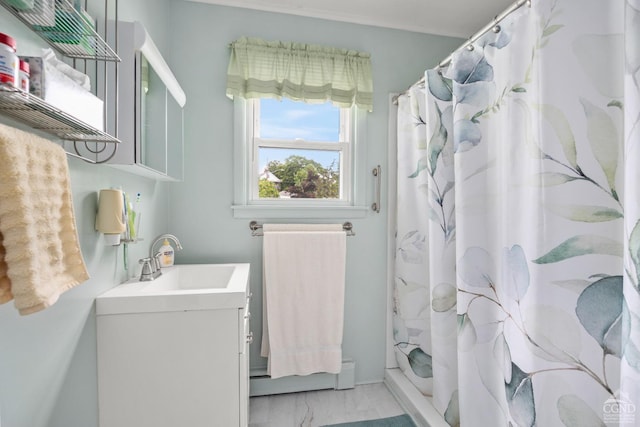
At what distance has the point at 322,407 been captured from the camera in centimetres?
181

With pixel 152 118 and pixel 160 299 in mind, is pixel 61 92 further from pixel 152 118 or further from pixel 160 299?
pixel 160 299

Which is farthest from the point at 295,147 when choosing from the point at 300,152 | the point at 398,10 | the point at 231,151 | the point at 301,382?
the point at 301,382

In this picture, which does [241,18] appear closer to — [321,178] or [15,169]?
[321,178]

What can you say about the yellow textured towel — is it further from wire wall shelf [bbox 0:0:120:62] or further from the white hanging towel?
the white hanging towel

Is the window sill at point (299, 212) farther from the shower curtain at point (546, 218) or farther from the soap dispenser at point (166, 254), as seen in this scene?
the shower curtain at point (546, 218)

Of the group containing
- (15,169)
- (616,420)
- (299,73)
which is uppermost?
(299,73)

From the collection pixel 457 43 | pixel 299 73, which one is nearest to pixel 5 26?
pixel 299 73

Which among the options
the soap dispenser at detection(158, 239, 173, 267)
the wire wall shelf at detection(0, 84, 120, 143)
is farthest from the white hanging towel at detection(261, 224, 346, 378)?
the wire wall shelf at detection(0, 84, 120, 143)

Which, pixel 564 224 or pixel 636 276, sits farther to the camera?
pixel 564 224

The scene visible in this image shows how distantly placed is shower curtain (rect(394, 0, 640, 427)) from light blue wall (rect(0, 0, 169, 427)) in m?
1.44

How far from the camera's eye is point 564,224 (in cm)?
95

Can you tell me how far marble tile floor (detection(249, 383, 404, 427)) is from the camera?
5.56 feet

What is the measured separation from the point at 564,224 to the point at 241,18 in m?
1.98

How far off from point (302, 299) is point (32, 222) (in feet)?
4.77
